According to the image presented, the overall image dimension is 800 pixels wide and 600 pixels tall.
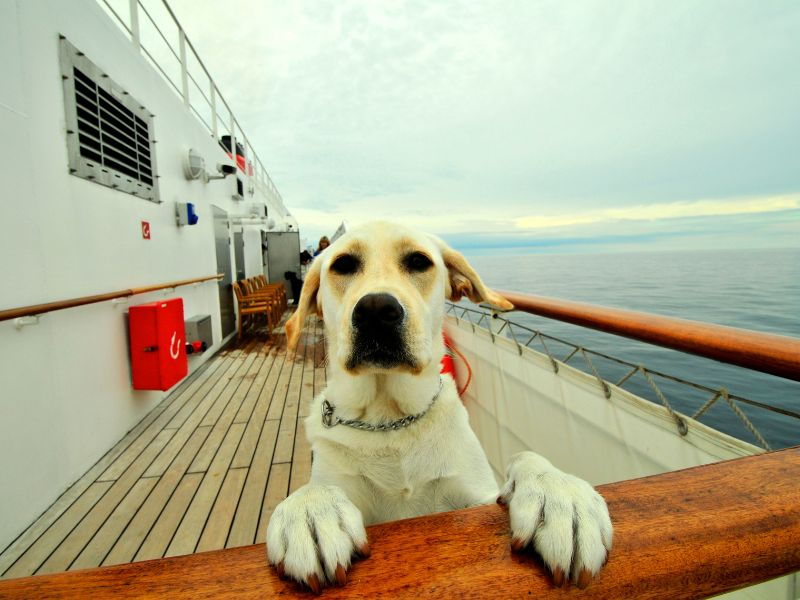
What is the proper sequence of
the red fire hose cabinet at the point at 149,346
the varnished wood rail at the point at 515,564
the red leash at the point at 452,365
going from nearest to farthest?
the varnished wood rail at the point at 515,564 < the red fire hose cabinet at the point at 149,346 < the red leash at the point at 452,365

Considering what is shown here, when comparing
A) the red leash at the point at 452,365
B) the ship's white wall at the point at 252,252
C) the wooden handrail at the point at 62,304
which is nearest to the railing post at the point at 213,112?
the ship's white wall at the point at 252,252

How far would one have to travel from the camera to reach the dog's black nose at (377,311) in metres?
1.22

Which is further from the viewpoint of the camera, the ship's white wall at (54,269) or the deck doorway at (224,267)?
the deck doorway at (224,267)

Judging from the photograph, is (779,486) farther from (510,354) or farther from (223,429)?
(223,429)

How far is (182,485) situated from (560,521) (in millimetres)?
2754

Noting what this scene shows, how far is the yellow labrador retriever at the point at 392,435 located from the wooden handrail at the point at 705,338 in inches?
15.2

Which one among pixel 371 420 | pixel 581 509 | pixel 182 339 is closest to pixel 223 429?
pixel 182 339

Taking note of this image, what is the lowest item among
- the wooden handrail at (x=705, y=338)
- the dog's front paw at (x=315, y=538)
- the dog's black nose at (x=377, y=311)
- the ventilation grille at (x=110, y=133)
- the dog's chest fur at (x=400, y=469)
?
the dog's chest fur at (x=400, y=469)

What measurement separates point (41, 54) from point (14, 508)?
107 inches

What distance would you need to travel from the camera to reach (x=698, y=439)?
149cm

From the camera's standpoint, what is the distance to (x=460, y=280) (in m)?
1.79

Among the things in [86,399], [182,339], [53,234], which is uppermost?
[53,234]

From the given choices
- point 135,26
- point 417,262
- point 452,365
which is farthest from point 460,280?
point 135,26

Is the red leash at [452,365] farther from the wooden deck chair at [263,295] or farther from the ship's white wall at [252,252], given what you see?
the ship's white wall at [252,252]
